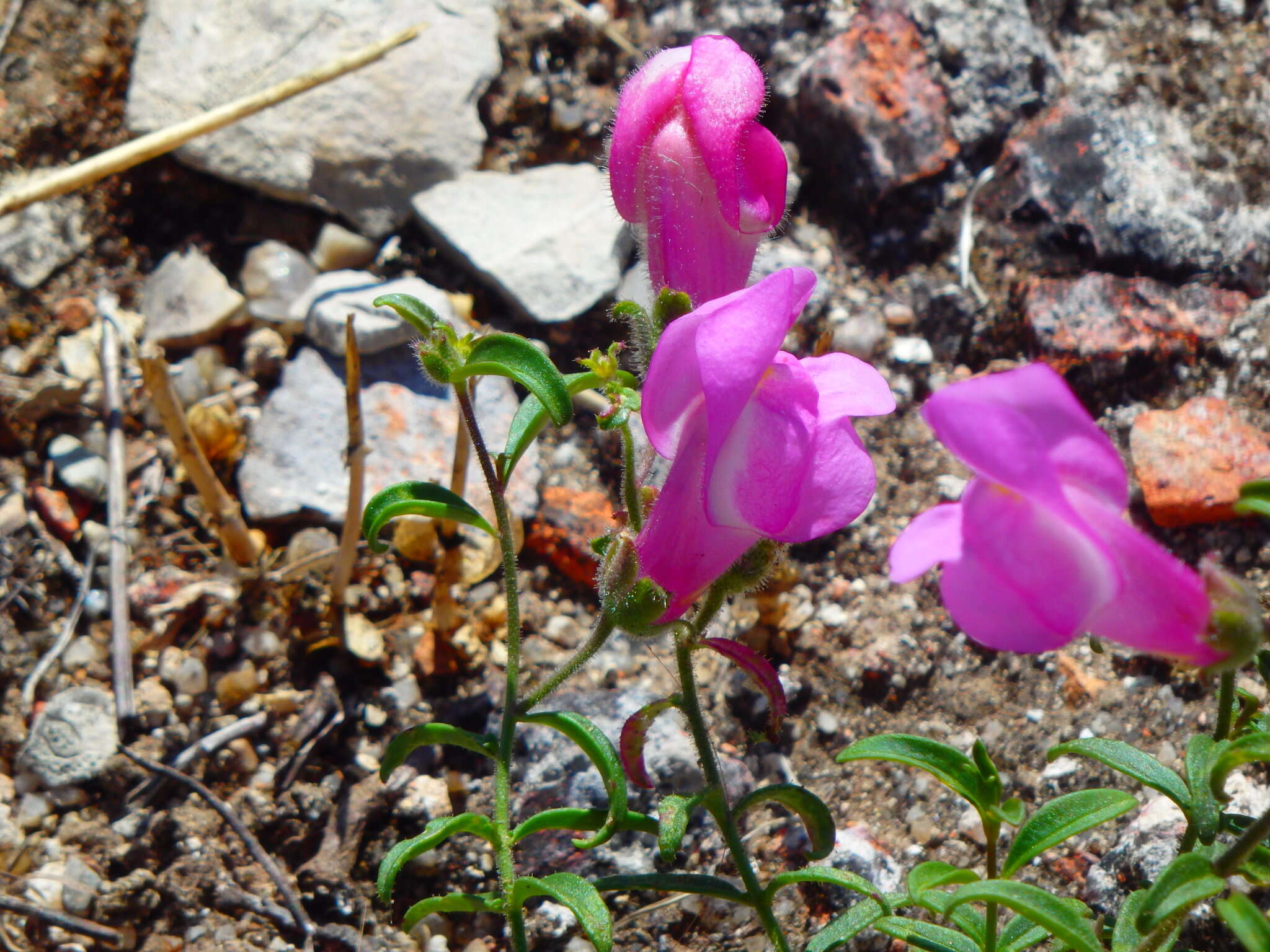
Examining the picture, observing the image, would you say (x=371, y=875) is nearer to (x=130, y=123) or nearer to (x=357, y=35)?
(x=130, y=123)

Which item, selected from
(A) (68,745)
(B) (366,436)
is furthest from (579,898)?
(B) (366,436)

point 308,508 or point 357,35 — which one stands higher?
point 357,35

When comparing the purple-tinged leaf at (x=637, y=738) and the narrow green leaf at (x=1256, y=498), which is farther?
the purple-tinged leaf at (x=637, y=738)

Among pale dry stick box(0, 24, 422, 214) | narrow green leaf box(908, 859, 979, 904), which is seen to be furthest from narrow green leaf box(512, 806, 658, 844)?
pale dry stick box(0, 24, 422, 214)

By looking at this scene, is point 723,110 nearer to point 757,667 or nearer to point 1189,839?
point 757,667

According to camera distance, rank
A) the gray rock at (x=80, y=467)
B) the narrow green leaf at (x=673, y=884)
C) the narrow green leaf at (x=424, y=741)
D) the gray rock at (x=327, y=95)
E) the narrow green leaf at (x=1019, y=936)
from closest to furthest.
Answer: the narrow green leaf at (x=1019, y=936) → the narrow green leaf at (x=673, y=884) → the narrow green leaf at (x=424, y=741) → the gray rock at (x=80, y=467) → the gray rock at (x=327, y=95)

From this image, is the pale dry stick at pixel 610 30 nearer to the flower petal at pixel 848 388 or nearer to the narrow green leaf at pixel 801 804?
the flower petal at pixel 848 388

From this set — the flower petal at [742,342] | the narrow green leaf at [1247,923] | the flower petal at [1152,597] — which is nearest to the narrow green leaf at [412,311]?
the flower petal at [742,342]

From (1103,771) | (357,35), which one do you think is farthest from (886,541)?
(357,35)
